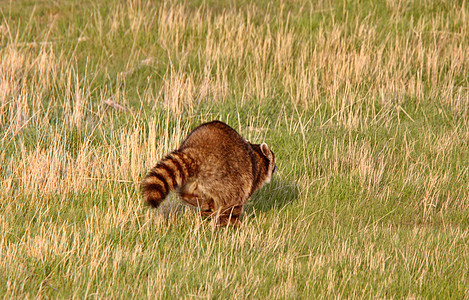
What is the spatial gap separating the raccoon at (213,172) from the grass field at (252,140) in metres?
0.23

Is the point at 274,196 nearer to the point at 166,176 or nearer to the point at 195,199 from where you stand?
the point at 195,199

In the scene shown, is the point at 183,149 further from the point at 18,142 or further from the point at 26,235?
the point at 18,142

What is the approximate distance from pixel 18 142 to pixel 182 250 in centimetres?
294

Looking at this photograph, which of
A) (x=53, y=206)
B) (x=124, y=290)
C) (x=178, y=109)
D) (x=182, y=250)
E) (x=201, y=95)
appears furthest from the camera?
(x=201, y=95)

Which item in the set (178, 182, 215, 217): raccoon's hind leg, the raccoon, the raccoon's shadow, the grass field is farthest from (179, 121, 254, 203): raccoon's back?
the raccoon's shadow

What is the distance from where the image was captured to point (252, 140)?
7824mm

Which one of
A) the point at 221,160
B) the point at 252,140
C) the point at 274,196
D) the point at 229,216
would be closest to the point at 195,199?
the point at 229,216

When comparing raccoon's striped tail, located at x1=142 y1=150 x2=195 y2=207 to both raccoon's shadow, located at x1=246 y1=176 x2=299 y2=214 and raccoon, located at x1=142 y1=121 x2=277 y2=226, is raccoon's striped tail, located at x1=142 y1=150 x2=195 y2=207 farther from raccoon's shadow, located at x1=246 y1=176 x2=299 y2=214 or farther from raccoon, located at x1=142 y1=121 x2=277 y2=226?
raccoon's shadow, located at x1=246 y1=176 x2=299 y2=214

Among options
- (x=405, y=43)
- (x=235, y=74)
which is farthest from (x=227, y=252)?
(x=405, y=43)

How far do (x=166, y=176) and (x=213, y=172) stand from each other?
522mm

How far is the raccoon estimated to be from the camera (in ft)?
17.2

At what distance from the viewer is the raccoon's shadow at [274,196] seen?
658 centimetres

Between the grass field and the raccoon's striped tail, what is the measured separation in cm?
50

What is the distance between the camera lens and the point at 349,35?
1105cm
